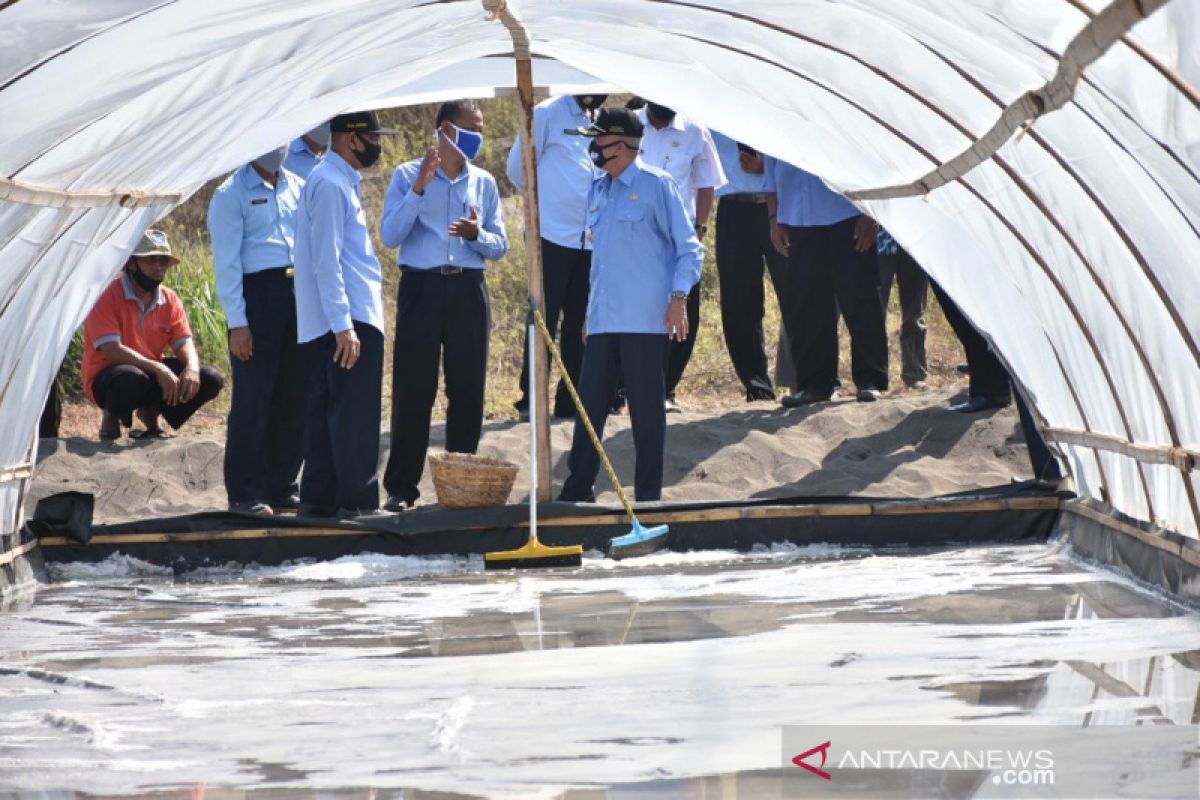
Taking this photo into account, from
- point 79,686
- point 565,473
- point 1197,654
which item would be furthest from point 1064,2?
point 565,473

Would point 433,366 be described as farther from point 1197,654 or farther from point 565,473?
point 1197,654

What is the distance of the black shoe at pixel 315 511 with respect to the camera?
890 cm

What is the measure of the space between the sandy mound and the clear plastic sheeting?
1.43 metres

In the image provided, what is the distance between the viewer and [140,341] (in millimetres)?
10219

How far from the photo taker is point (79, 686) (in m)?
A: 5.48

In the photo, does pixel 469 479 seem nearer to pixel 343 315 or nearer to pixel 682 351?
pixel 343 315

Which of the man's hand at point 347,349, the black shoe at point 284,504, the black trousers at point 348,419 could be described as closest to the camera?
the man's hand at point 347,349

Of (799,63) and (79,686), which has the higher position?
(799,63)

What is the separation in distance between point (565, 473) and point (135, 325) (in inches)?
99.9

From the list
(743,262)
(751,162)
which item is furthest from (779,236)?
(751,162)

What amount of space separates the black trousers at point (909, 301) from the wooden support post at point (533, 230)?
321 centimetres

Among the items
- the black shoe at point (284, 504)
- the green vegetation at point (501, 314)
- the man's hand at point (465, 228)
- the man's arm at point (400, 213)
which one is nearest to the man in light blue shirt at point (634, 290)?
the man's hand at point (465, 228)

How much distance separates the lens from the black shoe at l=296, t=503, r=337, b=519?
29.2 feet

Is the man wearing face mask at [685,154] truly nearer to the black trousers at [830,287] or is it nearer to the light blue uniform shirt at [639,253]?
the black trousers at [830,287]
